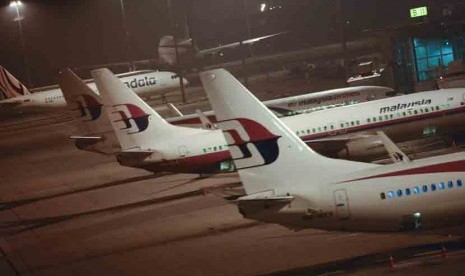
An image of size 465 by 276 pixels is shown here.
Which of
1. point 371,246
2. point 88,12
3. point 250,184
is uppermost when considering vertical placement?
point 88,12

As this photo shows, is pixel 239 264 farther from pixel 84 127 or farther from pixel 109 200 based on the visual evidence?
pixel 84 127

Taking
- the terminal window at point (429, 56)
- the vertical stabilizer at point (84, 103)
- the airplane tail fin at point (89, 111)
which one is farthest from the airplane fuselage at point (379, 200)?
the terminal window at point (429, 56)

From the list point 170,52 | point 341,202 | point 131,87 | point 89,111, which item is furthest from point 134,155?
point 170,52

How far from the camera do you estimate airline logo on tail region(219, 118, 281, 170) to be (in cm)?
2769

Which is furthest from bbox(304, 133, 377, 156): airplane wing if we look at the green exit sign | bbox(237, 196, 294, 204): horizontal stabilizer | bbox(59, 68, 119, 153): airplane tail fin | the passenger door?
the green exit sign

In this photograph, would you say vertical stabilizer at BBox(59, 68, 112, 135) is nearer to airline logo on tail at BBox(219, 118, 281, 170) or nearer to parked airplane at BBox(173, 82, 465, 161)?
parked airplane at BBox(173, 82, 465, 161)

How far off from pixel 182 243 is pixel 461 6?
172 ft

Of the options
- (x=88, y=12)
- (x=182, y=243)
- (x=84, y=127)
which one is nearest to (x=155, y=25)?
(x=88, y=12)

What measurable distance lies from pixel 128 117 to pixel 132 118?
214 mm

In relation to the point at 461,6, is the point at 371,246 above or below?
below

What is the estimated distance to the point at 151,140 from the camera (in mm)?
45031

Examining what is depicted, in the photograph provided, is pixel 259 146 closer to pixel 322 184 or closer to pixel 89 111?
pixel 322 184

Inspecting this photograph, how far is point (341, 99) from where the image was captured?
6181 cm

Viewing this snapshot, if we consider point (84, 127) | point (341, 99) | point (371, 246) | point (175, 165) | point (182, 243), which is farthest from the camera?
point (341, 99)
